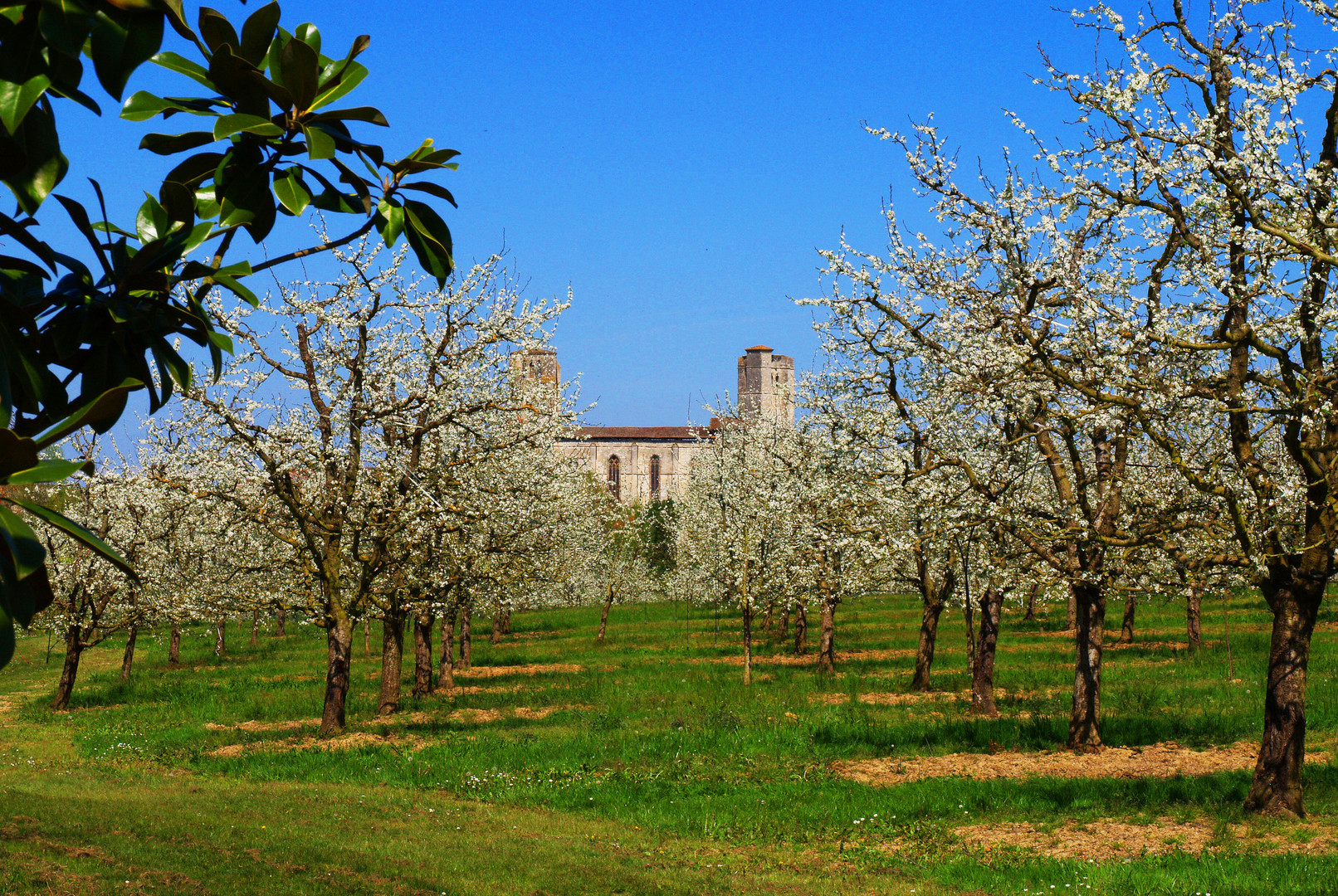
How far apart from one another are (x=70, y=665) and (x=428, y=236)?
2403 cm

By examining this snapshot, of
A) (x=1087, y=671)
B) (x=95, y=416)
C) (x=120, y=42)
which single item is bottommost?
(x=1087, y=671)

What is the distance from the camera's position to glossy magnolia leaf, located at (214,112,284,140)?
1.87 metres

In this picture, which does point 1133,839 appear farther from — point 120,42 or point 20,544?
point 120,42

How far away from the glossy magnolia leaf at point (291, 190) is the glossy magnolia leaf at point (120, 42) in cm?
40

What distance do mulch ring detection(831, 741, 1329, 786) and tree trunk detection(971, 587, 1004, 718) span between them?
2.65 meters

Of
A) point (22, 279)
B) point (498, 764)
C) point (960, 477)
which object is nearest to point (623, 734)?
point (498, 764)

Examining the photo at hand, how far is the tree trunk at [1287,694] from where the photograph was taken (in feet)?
30.1

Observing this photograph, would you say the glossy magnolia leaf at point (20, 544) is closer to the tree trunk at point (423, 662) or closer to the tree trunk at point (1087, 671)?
the tree trunk at point (1087, 671)

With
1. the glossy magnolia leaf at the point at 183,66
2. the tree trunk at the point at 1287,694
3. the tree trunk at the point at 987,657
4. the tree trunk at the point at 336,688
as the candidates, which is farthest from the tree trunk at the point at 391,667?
the glossy magnolia leaf at the point at 183,66

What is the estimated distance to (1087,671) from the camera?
1312 cm

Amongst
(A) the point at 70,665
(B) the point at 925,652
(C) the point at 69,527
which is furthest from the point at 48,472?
(A) the point at 70,665

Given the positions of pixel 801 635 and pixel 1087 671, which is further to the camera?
pixel 801 635

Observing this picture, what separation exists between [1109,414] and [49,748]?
A: 1744 centimetres

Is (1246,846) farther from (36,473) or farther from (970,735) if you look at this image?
(36,473)
